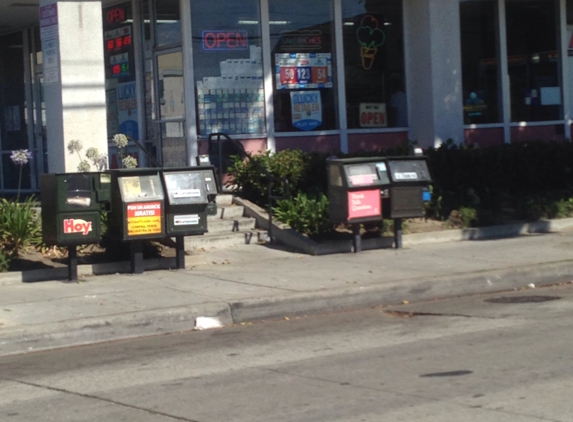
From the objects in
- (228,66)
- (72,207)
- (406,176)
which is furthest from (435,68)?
(72,207)

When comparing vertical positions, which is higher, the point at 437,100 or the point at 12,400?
the point at 437,100

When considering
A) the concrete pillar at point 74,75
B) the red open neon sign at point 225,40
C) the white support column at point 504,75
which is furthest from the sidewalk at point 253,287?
the white support column at point 504,75

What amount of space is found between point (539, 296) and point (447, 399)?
16.3ft

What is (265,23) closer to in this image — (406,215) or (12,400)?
(406,215)

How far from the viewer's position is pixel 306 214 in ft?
46.5

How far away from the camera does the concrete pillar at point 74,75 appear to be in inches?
543

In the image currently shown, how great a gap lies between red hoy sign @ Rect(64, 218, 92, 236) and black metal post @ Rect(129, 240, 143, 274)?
810mm

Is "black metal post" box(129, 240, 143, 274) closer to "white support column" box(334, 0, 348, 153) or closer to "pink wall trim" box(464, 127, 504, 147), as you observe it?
"white support column" box(334, 0, 348, 153)

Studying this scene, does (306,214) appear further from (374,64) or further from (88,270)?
(374,64)

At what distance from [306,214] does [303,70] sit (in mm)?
4377

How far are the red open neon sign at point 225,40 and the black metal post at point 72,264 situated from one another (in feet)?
21.3

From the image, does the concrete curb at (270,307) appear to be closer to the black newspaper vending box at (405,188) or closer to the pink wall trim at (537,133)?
the black newspaper vending box at (405,188)

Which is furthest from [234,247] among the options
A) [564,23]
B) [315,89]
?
[564,23]

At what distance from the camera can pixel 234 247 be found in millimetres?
14156
